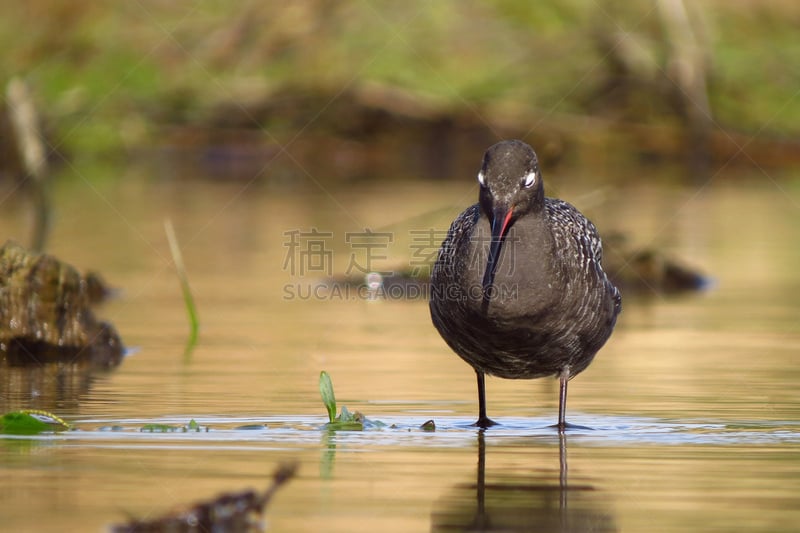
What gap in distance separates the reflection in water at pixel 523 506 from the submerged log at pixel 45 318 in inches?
189

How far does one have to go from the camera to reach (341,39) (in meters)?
32.7

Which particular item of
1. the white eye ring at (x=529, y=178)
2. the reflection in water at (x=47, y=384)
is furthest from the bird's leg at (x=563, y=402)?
the reflection in water at (x=47, y=384)

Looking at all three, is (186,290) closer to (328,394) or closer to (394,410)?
(394,410)

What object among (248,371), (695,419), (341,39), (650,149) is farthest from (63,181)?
(695,419)

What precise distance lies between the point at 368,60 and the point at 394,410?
23.7 metres

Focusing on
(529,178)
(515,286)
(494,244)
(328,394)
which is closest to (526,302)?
(515,286)

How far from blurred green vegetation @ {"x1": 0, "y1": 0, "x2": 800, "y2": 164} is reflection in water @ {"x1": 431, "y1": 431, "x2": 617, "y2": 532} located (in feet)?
80.5

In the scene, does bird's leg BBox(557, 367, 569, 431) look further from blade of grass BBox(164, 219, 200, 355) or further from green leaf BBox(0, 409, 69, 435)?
blade of grass BBox(164, 219, 200, 355)

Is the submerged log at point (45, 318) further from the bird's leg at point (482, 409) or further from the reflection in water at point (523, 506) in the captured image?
the reflection in water at point (523, 506)

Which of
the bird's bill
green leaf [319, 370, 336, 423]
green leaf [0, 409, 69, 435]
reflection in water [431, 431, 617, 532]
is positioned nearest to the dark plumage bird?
the bird's bill

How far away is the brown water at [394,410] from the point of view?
6359mm

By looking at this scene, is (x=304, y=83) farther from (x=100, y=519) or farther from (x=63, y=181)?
(x=100, y=519)

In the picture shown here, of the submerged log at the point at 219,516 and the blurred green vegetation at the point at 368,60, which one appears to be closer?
the submerged log at the point at 219,516

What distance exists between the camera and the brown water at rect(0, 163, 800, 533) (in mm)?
6359
